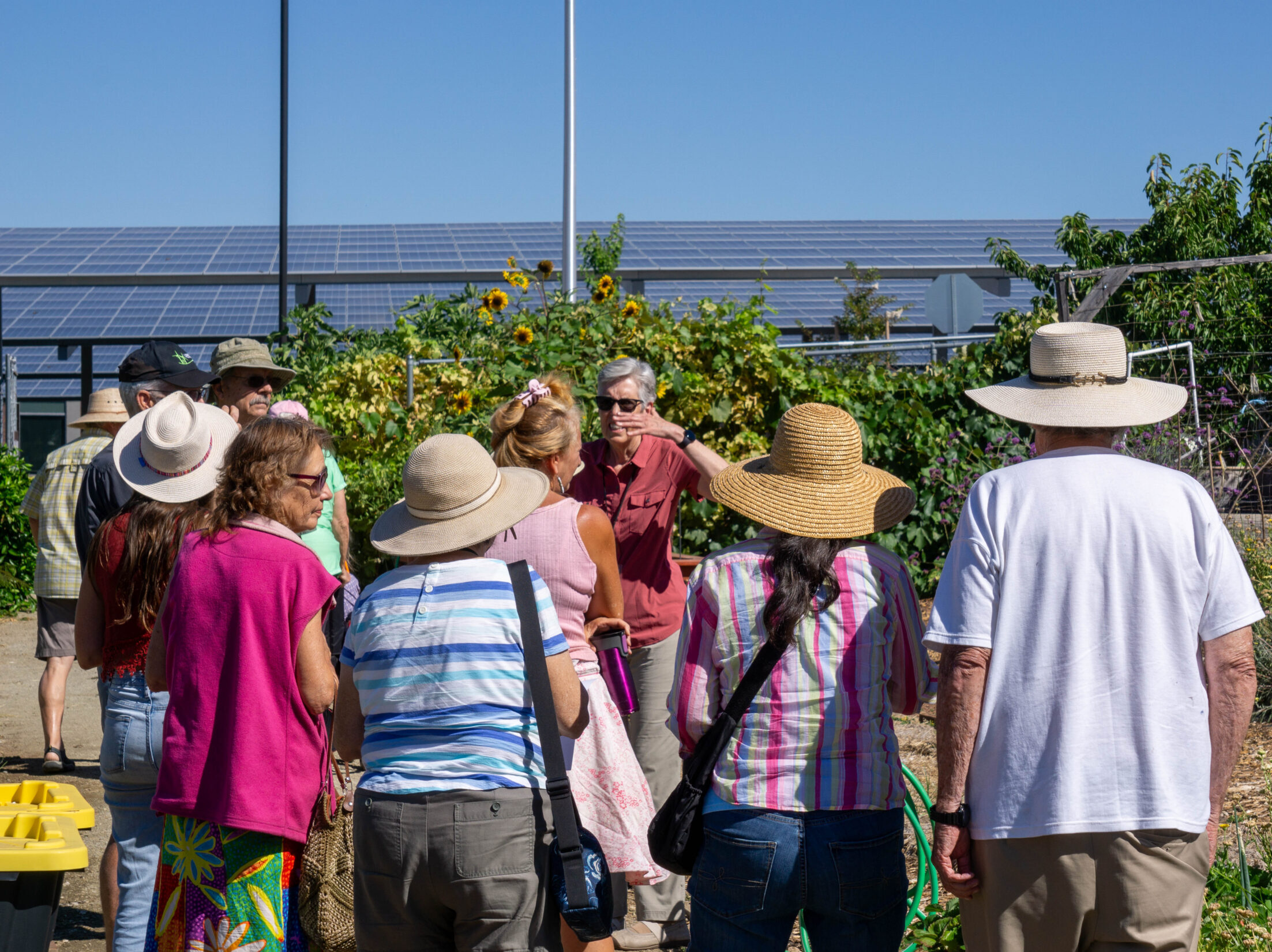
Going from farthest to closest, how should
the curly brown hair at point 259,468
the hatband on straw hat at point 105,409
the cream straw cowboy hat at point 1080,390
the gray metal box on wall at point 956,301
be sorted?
1. the gray metal box on wall at point 956,301
2. the hatband on straw hat at point 105,409
3. the curly brown hair at point 259,468
4. the cream straw cowboy hat at point 1080,390

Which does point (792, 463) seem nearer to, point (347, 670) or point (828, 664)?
point (828, 664)

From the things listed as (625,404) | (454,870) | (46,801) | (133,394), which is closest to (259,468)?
(454,870)

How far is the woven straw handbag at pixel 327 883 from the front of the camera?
2719mm

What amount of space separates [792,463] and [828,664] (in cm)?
46

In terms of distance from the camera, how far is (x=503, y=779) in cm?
235

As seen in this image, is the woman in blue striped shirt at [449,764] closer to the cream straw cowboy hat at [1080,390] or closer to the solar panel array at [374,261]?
the cream straw cowboy hat at [1080,390]

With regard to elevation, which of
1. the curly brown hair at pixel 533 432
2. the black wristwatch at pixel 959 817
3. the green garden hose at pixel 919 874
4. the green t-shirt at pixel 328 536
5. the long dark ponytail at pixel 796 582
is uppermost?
the curly brown hair at pixel 533 432

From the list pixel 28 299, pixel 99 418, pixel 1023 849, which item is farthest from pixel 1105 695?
pixel 28 299

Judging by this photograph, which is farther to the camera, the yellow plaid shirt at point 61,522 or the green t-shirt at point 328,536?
the yellow plaid shirt at point 61,522

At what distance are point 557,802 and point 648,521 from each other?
73.3 inches

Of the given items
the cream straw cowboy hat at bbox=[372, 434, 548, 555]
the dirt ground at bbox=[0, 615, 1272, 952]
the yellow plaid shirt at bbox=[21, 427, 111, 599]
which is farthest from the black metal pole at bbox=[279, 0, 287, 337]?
the cream straw cowboy hat at bbox=[372, 434, 548, 555]

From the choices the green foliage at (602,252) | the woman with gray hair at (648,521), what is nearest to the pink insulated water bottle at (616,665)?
the woman with gray hair at (648,521)

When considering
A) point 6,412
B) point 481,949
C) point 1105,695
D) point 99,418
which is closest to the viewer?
point 1105,695

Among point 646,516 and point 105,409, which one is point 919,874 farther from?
point 105,409
